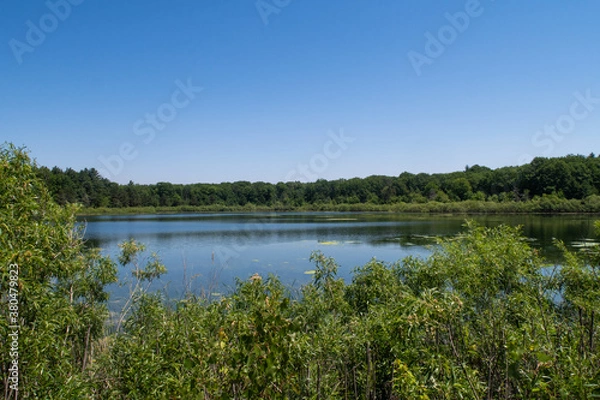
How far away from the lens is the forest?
263 cm

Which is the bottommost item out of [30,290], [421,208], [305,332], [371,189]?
[305,332]

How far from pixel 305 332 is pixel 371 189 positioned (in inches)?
4264

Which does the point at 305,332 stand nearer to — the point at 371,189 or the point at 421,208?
the point at 421,208

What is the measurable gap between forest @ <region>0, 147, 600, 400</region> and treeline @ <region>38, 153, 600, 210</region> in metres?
65.8

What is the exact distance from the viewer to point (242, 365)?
2.37m

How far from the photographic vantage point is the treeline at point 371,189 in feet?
244

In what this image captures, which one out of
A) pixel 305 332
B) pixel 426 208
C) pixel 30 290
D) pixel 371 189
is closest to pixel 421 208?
pixel 426 208

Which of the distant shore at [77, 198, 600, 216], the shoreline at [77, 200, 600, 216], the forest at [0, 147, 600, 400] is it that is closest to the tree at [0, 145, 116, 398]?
the forest at [0, 147, 600, 400]

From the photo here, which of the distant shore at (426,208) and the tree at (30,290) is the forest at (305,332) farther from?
the distant shore at (426,208)

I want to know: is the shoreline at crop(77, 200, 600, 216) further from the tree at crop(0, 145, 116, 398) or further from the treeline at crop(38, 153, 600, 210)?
the tree at crop(0, 145, 116, 398)

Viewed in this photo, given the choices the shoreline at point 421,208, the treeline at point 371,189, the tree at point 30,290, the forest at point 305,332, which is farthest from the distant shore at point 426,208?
the tree at point 30,290

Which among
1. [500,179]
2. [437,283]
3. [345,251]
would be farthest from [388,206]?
[437,283]

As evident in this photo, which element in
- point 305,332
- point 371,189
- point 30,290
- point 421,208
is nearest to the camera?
point 30,290

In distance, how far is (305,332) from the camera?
479cm
